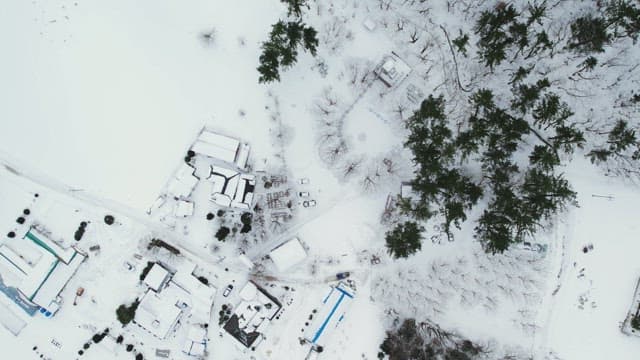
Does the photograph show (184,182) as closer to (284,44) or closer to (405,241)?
(284,44)

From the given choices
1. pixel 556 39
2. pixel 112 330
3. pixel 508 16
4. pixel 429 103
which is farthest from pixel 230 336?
pixel 556 39

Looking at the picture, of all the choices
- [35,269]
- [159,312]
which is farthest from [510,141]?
[35,269]

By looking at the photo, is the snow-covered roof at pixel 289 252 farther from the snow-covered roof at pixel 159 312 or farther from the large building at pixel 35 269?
the large building at pixel 35 269

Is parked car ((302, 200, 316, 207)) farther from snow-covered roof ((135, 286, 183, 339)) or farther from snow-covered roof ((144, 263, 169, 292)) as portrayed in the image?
snow-covered roof ((135, 286, 183, 339))

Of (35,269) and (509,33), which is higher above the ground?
(509,33)

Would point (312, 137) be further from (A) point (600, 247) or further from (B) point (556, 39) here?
(A) point (600, 247)

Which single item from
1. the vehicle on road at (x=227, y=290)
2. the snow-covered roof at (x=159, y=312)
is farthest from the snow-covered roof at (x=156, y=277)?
the vehicle on road at (x=227, y=290)

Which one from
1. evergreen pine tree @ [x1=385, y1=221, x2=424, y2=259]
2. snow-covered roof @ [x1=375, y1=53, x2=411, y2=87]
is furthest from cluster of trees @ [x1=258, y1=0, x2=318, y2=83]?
evergreen pine tree @ [x1=385, y1=221, x2=424, y2=259]
